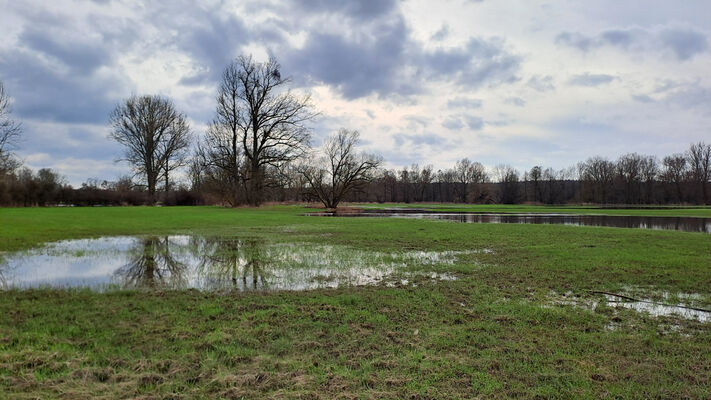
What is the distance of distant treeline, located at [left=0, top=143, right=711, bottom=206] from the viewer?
54562mm

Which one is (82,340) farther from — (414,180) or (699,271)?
(414,180)

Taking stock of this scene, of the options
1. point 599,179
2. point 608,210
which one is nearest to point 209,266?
point 608,210

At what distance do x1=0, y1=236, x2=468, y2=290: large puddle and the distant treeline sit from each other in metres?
38.1

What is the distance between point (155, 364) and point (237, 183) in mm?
48656

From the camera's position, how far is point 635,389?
12.6 feet

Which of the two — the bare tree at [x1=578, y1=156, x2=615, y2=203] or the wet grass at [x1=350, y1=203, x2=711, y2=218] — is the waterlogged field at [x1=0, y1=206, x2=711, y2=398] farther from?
the bare tree at [x1=578, y1=156, x2=615, y2=203]

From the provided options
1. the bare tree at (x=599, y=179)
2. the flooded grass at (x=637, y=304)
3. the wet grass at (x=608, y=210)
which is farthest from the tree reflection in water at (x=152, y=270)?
the bare tree at (x=599, y=179)

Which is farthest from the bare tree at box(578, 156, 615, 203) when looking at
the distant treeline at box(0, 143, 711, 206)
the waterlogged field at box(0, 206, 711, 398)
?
the waterlogged field at box(0, 206, 711, 398)

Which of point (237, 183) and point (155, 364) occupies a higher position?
point (237, 183)

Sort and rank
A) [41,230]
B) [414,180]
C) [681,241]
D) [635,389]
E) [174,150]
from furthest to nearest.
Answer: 1. [414,180]
2. [174,150]
3. [41,230]
4. [681,241]
5. [635,389]

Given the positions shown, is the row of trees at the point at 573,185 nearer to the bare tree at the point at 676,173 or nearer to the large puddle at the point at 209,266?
the bare tree at the point at 676,173

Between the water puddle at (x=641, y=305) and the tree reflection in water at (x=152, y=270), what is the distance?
7.90m

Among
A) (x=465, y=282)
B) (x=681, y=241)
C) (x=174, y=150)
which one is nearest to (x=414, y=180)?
(x=174, y=150)

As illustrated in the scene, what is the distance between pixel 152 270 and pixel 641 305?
434 inches
